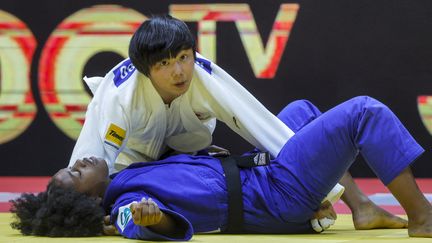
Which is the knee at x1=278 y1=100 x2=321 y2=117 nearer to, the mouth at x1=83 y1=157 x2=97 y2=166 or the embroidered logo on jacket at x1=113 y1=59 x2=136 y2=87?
the embroidered logo on jacket at x1=113 y1=59 x2=136 y2=87

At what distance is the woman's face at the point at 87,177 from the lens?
2.61 meters

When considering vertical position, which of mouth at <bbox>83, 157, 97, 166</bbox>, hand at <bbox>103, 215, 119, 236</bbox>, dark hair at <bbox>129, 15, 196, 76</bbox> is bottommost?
hand at <bbox>103, 215, 119, 236</bbox>

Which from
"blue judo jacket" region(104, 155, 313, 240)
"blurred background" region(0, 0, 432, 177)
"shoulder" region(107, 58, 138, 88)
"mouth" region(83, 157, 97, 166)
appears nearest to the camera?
"blue judo jacket" region(104, 155, 313, 240)

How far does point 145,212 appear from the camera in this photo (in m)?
2.28

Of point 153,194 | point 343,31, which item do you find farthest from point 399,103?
point 153,194

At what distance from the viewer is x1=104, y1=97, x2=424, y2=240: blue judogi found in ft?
8.07

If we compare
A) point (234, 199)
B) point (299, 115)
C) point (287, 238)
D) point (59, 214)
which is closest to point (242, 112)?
point (299, 115)

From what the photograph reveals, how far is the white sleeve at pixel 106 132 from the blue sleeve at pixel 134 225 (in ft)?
1.24

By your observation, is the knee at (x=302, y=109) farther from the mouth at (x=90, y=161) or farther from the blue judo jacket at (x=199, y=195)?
the mouth at (x=90, y=161)

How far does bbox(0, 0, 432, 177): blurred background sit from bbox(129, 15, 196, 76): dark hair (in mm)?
1418

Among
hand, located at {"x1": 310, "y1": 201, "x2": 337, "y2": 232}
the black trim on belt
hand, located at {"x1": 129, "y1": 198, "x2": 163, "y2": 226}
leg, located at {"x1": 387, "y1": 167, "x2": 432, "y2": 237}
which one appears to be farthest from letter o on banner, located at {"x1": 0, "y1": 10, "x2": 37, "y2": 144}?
leg, located at {"x1": 387, "y1": 167, "x2": 432, "y2": 237}

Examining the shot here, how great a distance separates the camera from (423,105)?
13.9 ft

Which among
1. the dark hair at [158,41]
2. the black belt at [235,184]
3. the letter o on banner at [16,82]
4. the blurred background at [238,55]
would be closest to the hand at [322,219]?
the black belt at [235,184]

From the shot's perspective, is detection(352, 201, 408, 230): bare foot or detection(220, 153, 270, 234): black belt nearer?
detection(220, 153, 270, 234): black belt
